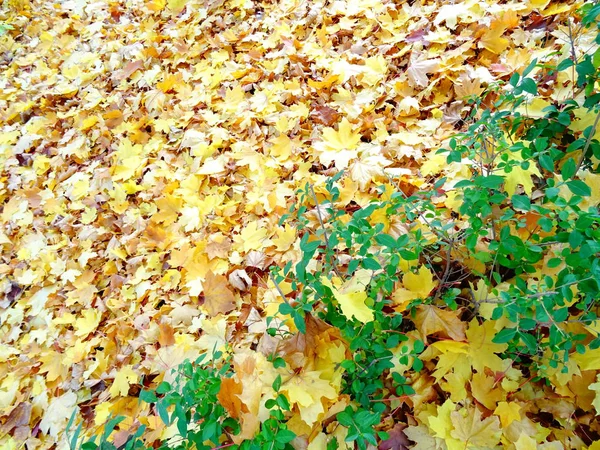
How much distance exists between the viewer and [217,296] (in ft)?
5.85

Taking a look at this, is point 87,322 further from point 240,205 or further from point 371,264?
point 371,264

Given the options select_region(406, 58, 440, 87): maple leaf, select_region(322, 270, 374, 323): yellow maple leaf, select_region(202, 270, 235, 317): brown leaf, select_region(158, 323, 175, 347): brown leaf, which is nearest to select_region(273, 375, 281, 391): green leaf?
select_region(322, 270, 374, 323): yellow maple leaf

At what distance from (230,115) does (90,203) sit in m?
1.06

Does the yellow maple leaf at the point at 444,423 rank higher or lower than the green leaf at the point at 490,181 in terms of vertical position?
lower

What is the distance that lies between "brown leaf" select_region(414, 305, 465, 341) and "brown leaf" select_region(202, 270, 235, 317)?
84cm

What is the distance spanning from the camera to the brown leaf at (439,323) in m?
Result: 1.26

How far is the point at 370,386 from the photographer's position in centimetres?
123

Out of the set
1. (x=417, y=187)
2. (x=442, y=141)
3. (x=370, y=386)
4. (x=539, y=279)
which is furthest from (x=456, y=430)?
(x=442, y=141)

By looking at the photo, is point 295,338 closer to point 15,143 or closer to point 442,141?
point 442,141

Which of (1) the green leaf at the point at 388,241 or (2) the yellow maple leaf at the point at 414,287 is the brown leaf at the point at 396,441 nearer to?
(2) the yellow maple leaf at the point at 414,287

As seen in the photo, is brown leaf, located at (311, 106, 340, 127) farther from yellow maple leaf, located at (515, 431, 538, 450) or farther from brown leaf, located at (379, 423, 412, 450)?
yellow maple leaf, located at (515, 431, 538, 450)

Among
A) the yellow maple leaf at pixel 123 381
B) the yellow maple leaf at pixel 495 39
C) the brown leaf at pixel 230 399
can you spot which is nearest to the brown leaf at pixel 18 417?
the yellow maple leaf at pixel 123 381

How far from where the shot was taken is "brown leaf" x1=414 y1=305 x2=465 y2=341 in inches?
49.7

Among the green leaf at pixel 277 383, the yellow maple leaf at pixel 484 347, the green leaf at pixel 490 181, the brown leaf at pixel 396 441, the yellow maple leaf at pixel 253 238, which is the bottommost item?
the brown leaf at pixel 396 441
